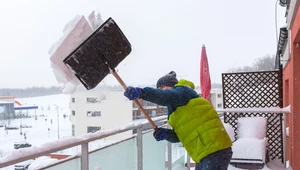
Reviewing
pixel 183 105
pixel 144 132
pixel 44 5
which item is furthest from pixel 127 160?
pixel 44 5

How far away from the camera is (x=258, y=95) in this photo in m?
6.09

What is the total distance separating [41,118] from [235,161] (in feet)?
85.7

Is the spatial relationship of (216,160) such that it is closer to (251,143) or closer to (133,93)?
(133,93)

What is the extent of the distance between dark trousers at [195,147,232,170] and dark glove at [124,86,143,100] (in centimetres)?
73

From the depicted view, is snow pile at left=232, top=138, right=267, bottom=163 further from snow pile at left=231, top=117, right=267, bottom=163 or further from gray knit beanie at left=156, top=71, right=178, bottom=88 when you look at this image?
gray knit beanie at left=156, top=71, right=178, bottom=88

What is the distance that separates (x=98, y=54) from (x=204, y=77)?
4218 millimetres

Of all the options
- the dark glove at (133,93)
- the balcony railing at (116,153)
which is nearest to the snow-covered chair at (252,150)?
the balcony railing at (116,153)

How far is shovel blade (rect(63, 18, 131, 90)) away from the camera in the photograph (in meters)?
2.13

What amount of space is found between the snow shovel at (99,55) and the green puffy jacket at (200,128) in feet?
1.11

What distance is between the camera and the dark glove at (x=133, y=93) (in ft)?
6.56

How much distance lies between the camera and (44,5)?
12336mm

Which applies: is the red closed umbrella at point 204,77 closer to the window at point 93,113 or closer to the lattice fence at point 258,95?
the lattice fence at point 258,95

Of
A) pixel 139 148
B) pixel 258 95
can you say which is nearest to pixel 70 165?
pixel 139 148

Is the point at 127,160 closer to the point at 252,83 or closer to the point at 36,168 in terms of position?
the point at 36,168
